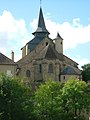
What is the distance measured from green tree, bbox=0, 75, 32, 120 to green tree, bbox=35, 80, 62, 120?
300 cm

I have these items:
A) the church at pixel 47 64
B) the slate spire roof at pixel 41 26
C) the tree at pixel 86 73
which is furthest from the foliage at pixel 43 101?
the slate spire roof at pixel 41 26

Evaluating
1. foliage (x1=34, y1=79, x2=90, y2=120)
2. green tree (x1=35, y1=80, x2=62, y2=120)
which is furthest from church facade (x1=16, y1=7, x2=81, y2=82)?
green tree (x1=35, y1=80, x2=62, y2=120)

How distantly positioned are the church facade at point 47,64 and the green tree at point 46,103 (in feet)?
96.9

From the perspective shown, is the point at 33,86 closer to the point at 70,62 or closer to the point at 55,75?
the point at 55,75

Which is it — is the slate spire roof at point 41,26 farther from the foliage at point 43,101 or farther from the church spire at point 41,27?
the foliage at point 43,101

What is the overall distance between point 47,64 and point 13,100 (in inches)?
1655

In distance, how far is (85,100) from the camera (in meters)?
71.3

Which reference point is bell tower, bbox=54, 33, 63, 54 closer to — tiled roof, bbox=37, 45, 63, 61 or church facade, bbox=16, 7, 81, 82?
church facade, bbox=16, 7, 81, 82

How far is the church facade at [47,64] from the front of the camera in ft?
335

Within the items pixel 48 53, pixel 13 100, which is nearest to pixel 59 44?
pixel 48 53

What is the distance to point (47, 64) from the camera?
102 m

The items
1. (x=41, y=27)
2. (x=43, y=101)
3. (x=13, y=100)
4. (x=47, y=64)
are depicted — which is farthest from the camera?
(x=41, y=27)

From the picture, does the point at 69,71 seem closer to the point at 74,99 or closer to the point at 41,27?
the point at 41,27

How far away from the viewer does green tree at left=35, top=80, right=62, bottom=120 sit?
66812 millimetres
